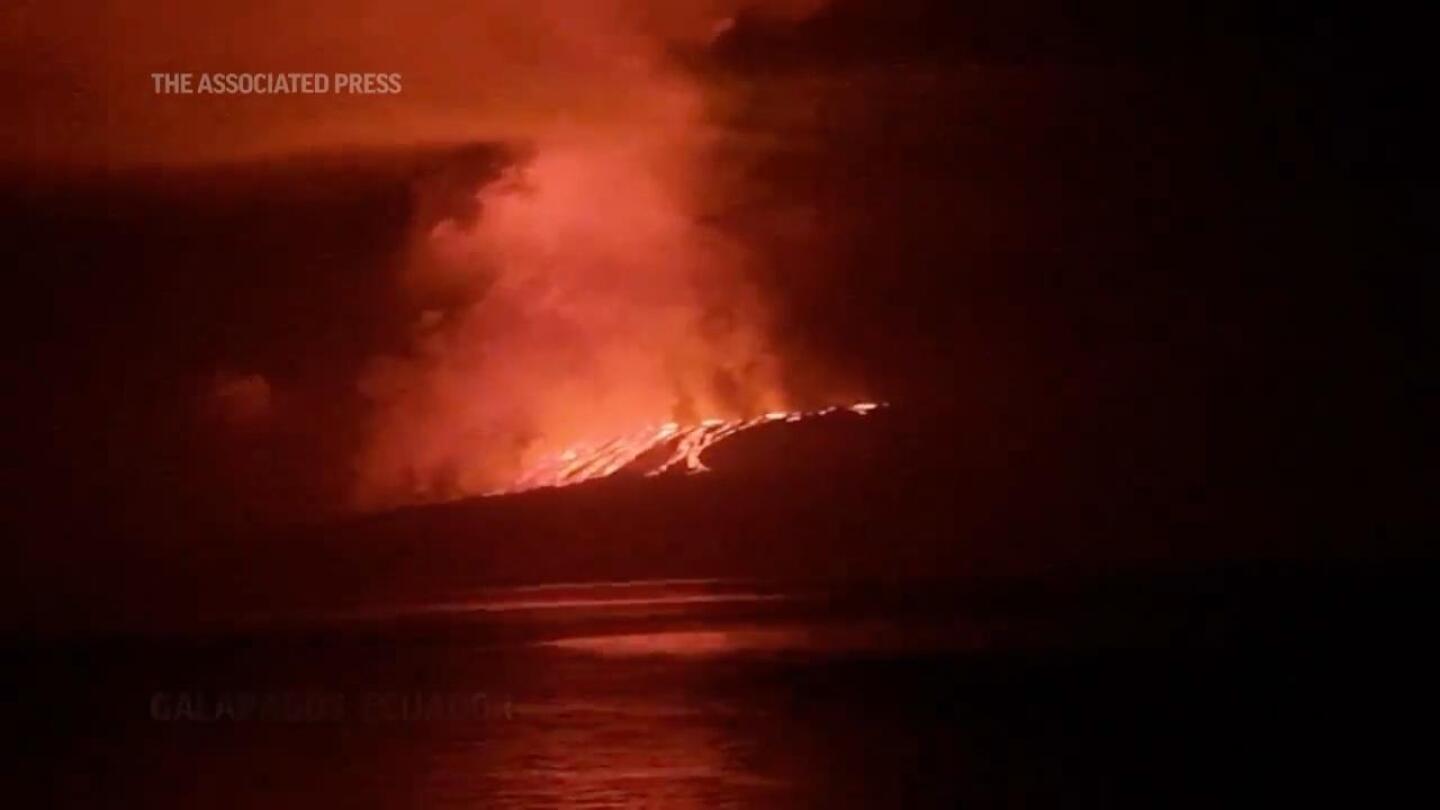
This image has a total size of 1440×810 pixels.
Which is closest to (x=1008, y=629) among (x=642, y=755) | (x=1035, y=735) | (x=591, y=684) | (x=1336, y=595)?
(x=1336, y=595)

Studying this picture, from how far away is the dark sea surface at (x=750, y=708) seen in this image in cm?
Result: 513

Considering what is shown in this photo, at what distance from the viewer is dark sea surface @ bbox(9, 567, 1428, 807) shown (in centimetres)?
513

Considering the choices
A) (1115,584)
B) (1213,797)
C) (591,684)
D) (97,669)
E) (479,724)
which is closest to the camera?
(1213,797)

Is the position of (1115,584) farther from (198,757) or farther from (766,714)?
(198,757)

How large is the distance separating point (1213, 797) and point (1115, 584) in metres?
6.31

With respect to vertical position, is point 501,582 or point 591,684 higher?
point 501,582

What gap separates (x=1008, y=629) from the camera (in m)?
9.64

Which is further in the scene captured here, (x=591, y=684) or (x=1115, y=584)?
(x=1115, y=584)

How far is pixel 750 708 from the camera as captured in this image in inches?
262

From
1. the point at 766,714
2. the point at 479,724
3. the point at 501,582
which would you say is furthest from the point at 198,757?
the point at 501,582

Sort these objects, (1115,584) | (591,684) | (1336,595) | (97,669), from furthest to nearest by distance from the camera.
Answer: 1. (1115,584)
2. (1336,595)
3. (97,669)
4. (591,684)

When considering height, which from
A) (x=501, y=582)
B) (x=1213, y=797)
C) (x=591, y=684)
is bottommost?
(x=1213, y=797)

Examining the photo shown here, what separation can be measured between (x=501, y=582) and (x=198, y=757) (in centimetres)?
575

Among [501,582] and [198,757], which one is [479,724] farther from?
[501,582]
